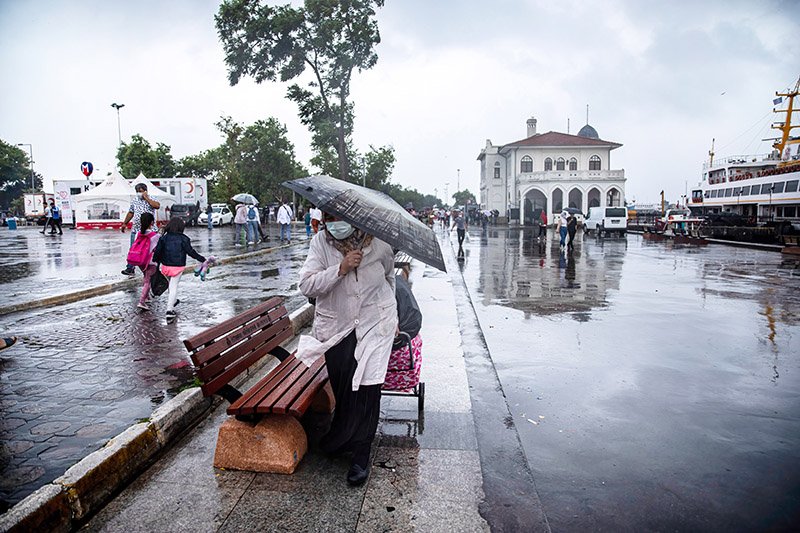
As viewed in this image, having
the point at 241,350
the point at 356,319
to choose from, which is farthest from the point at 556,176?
the point at 356,319

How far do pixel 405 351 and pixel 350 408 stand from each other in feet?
2.32

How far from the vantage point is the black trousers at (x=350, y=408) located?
3.40 m

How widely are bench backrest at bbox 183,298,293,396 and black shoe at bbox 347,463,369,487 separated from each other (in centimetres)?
103

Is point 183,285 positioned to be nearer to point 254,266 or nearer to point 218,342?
point 254,266

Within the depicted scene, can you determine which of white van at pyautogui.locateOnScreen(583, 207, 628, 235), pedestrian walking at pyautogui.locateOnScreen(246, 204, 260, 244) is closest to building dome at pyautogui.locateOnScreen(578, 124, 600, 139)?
white van at pyautogui.locateOnScreen(583, 207, 628, 235)

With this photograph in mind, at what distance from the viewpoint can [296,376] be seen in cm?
390

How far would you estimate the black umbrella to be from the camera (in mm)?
2932

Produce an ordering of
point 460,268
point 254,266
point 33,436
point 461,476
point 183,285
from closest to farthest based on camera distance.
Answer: point 461,476 < point 33,436 < point 183,285 < point 254,266 < point 460,268

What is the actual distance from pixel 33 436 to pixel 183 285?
7598 millimetres

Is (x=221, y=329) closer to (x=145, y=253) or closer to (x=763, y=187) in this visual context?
(x=145, y=253)

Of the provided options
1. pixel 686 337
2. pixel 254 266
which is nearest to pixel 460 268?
pixel 254 266

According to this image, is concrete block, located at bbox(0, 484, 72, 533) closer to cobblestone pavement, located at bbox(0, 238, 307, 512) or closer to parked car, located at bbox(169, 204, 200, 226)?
cobblestone pavement, located at bbox(0, 238, 307, 512)

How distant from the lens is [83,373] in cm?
528

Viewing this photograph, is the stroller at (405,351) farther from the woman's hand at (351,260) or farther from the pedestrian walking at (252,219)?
the pedestrian walking at (252,219)
